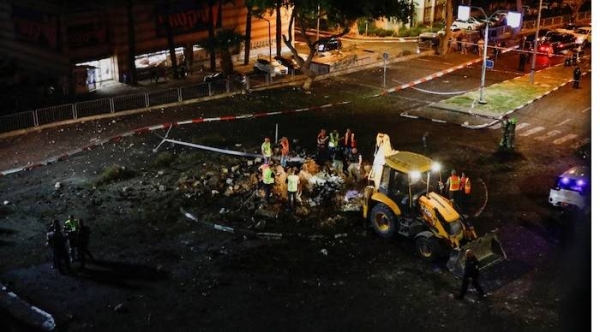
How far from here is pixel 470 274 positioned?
15297 millimetres

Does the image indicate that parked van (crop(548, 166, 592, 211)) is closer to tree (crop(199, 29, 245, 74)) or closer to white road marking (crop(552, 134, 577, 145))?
white road marking (crop(552, 134, 577, 145))

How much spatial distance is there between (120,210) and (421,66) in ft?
87.3

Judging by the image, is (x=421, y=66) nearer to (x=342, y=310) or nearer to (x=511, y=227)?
(x=511, y=227)

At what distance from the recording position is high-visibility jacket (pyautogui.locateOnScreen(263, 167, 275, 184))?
66.1 feet

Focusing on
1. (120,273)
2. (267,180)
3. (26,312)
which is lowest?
(26,312)

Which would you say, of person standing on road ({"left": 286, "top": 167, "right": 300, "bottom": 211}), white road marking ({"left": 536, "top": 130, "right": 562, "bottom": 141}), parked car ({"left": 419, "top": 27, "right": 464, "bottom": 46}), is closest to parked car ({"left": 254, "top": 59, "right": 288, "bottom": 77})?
parked car ({"left": 419, "top": 27, "right": 464, "bottom": 46})

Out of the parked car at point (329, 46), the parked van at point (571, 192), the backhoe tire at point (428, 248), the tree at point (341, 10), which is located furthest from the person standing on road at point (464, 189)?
the parked car at point (329, 46)

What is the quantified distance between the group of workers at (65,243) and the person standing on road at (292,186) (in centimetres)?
612

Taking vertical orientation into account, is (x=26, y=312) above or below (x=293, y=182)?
below

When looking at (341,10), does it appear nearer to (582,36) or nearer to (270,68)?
(270,68)

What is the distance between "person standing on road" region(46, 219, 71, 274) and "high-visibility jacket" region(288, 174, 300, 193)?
667 cm

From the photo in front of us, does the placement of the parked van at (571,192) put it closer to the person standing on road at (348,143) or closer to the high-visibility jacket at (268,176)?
the person standing on road at (348,143)

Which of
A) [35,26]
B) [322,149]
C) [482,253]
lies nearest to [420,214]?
[482,253]

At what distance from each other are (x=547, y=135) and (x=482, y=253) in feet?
43.4
